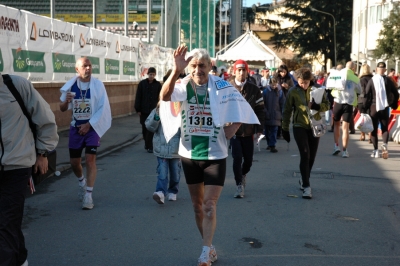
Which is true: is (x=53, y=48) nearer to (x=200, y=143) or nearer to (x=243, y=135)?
(x=243, y=135)

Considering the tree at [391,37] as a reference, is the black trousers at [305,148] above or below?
below

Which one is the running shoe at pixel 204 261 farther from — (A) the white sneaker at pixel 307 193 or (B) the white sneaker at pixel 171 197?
(A) the white sneaker at pixel 307 193

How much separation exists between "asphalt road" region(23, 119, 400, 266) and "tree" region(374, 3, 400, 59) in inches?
875

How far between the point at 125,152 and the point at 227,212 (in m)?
6.78

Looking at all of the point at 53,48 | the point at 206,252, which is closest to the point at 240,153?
the point at 206,252

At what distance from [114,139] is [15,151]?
11931 mm

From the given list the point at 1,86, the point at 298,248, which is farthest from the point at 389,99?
the point at 1,86

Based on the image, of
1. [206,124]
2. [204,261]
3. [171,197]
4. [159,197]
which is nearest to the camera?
[204,261]

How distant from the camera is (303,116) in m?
8.94

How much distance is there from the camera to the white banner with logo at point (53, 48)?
13.0m

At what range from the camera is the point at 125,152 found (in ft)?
46.8

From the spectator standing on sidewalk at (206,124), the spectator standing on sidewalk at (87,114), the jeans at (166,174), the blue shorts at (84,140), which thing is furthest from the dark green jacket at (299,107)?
the spectator standing on sidewalk at (206,124)

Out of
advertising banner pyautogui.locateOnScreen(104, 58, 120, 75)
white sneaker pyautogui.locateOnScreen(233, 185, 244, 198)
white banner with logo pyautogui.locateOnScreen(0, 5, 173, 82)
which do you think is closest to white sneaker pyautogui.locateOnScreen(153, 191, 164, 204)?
white sneaker pyautogui.locateOnScreen(233, 185, 244, 198)

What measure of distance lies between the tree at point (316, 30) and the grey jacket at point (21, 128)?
227ft
